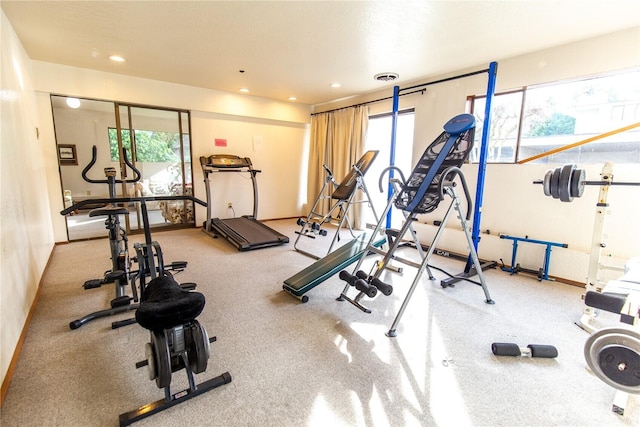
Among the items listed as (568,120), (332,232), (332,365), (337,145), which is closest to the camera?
(332,365)

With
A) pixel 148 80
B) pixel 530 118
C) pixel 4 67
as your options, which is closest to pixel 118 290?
pixel 4 67

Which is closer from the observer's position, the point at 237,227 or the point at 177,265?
the point at 177,265

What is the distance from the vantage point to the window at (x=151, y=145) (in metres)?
4.62

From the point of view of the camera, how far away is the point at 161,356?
1321mm

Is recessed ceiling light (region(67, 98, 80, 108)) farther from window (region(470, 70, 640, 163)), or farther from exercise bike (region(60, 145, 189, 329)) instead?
window (region(470, 70, 640, 163))

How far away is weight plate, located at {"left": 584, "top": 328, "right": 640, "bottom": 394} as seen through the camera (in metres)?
1.29

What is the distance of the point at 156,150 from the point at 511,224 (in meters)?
5.59

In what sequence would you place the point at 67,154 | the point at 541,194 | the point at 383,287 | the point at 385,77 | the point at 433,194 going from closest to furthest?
the point at 383,287 < the point at 433,194 < the point at 541,194 < the point at 385,77 < the point at 67,154

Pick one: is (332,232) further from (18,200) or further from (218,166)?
(18,200)

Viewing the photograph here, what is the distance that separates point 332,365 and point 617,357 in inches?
56.5

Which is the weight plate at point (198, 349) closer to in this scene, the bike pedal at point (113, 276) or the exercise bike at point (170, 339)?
the exercise bike at point (170, 339)

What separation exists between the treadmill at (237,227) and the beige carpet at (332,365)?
1365mm

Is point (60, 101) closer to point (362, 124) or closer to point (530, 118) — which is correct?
point (362, 124)

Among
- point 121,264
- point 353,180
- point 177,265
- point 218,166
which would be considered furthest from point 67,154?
point 353,180
